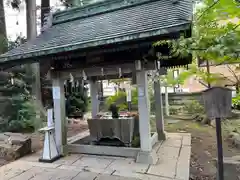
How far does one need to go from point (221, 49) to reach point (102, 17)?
352 cm

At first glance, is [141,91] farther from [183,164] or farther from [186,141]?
[186,141]

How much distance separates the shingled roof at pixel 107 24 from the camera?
318 cm

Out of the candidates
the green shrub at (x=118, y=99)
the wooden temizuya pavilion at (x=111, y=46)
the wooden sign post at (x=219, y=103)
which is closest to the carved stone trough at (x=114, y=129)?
the wooden temizuya pavilion at (x=111, y=46)

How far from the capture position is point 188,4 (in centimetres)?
371

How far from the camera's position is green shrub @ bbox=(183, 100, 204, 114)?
32.5 feet

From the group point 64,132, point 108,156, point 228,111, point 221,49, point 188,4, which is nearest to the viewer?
point 221,49

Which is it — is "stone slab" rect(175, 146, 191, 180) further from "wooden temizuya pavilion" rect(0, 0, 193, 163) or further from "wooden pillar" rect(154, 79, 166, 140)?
"wooden pillar" rect(154, 79, 166, 140)

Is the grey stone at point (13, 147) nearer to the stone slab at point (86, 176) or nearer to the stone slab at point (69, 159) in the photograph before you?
the stone slab at point (69, 159)

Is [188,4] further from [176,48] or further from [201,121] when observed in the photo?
[201,121]

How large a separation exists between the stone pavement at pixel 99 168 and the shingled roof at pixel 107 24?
242cm

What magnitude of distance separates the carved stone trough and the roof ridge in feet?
9.76

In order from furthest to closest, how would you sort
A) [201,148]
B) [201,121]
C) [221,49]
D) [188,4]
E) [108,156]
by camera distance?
[201,121]
[201,148]
[108,156]
[188,4]
[221,49]

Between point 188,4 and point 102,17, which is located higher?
point 102,17

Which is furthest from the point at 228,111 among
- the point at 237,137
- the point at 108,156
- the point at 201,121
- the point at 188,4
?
the point at 201,121
